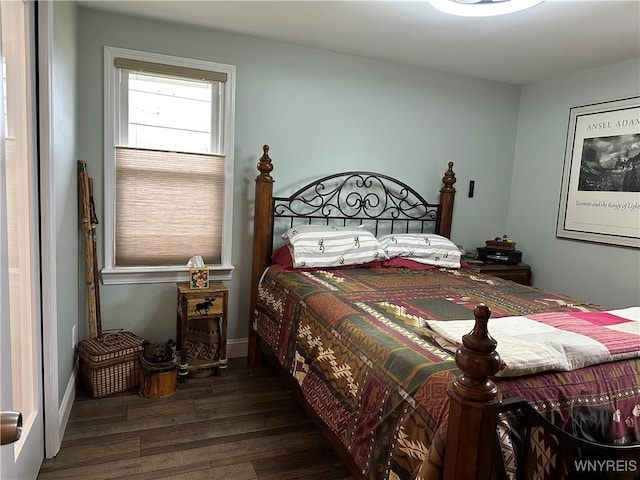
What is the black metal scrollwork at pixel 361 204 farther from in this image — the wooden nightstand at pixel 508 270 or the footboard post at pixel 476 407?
the footboard post at pixel 476 407

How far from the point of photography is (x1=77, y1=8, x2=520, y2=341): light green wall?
2.79 metres

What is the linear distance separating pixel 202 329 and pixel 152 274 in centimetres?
51

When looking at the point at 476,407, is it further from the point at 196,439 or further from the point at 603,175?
the point at 603,175

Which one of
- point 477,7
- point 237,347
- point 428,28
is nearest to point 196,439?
point 237,347

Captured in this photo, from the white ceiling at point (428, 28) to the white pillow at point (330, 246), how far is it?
1.32 meters

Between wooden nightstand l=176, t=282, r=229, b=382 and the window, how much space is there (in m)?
0.28

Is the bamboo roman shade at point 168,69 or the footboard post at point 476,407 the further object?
the bamboo roman shade at point 168,69

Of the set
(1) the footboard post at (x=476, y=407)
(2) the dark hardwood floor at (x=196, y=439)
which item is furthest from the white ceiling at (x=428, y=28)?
(2) the dark hardwood floor at (x=196, y=439)

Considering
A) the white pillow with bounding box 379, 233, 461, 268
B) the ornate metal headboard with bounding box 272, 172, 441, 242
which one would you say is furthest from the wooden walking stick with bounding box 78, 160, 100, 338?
the white pillow with bounding box 379, 233, 461, 268

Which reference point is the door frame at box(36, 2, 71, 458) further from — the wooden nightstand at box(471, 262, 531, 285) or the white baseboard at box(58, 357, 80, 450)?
the wooden nightstand at box(471, 262, 531, 285)

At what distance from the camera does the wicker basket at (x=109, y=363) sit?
2518 millimetres

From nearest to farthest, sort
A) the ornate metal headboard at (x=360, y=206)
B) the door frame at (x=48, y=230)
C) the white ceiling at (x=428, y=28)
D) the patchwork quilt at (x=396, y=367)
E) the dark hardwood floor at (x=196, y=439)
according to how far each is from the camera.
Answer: the patchwork quilt at (x=396, y=367), the door frame at (x=48, y=230), the dark hardwood floor at (x=196, y=439), the white ceiling at (x=428, y=28), the ornate metal headboard at (x=360, y=206)

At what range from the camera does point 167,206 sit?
2936mm

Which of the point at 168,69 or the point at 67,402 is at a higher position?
the point at 168,69
